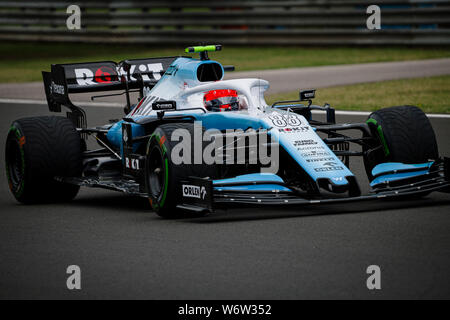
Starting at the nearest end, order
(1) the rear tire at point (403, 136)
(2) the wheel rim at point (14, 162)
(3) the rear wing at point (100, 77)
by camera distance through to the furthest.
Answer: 1. (1) the rear tire at point (403, 136)
2. (2) the wheel rim at point (14, 162)
3. (3) the rear wing at point (100, 77)

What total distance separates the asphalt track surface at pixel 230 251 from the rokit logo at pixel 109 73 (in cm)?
200

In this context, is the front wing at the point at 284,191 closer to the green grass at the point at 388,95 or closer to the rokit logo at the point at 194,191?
the rokit logo at the point at 194,191

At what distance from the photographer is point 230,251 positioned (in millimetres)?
7184

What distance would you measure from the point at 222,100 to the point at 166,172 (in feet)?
4.57

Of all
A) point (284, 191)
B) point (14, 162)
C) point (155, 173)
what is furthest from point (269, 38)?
point (284, 191)

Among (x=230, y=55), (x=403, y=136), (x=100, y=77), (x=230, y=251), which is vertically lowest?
(x=230, y=251)

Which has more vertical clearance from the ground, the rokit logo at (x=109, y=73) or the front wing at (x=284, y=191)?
the rokit logo at (x=109, y=73)

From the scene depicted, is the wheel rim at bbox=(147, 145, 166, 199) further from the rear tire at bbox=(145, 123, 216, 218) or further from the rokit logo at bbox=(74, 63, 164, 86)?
the rokit logo at bbox=(74, 63, 164, 86)

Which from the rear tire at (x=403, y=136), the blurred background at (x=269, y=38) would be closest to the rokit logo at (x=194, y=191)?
the rear tire at (x=403, y=136)

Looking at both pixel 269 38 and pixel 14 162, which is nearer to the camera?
pixel 14 162

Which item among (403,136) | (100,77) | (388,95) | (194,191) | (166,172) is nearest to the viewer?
(194,191)

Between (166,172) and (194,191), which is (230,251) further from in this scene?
(166,172)

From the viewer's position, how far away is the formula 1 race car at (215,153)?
8328 millimetres

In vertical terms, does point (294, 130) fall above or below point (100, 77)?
below
